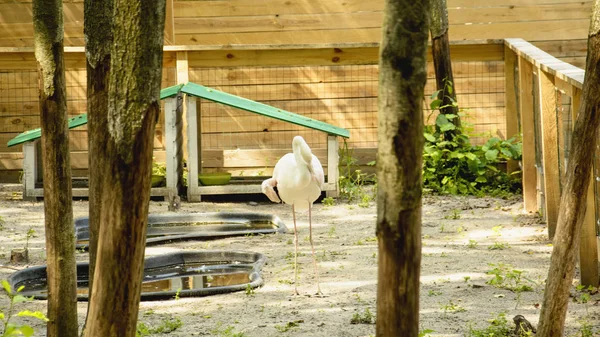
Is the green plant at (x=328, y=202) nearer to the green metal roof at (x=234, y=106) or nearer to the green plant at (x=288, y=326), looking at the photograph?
the green metal roof at (x=234, y=106)

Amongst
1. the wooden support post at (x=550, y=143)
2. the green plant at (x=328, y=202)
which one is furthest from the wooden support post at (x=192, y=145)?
the wooden support post at (x=550, y=143)

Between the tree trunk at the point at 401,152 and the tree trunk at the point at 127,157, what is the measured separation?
888mm

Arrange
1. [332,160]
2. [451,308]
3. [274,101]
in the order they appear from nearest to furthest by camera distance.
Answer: [451,308]
[332,160]
[274,101]

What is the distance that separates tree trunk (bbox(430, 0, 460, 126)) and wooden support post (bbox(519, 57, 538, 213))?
4.57 feet

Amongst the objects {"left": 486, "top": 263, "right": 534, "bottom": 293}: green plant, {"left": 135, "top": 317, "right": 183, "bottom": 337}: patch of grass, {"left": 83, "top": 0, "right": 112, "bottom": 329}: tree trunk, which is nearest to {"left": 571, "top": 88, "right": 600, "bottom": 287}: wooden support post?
{"left": 486, "top": 263, "right": 534, "bottom": 293}: green plant

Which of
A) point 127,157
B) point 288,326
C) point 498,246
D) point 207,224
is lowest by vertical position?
point 288,326

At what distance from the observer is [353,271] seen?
6387mm

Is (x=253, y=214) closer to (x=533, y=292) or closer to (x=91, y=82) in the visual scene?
(x=533, y=292)

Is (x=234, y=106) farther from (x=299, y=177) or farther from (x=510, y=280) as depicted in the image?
(x=510, y=280)

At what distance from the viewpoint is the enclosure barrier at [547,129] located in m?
5.59

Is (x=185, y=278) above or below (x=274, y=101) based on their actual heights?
below

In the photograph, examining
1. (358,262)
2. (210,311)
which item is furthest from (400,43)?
(358,262)

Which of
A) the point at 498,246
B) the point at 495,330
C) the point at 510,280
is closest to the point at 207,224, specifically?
the point at 498,246

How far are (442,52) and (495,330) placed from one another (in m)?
5.47
